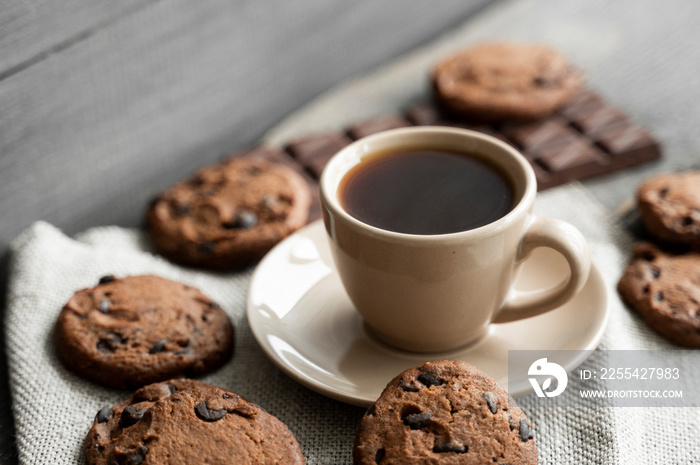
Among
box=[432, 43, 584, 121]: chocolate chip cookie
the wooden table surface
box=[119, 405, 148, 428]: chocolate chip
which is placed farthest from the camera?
box=[432, 43, 584, 121]: chocolate chip cookie

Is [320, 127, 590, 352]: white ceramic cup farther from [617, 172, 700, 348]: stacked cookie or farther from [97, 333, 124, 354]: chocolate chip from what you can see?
[97, 333, 124, 354]: chocolate chip

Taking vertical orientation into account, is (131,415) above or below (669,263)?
above

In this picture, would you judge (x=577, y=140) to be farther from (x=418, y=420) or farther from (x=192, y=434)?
(x=192, y=434)

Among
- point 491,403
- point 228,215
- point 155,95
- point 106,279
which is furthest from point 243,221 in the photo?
point 491,403

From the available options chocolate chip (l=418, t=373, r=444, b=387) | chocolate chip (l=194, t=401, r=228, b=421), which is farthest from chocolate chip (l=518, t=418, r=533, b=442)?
chocolate chip (l=194, t=401, r=228, b=421)

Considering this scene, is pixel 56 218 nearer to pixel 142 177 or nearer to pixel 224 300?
pixel 142 177

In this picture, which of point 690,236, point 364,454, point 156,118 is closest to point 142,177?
point 156,118

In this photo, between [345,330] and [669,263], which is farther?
[669,263]
